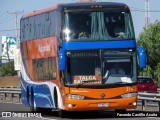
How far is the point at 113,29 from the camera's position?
23453 mm

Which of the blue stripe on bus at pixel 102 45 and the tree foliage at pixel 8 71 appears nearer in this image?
the blue stripe on bus at pixel 102 45

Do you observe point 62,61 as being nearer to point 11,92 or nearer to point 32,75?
point 32,75

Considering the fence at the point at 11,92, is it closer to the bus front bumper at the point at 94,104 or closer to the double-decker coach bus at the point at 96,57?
the double-decker coach bus at the point at 96,57

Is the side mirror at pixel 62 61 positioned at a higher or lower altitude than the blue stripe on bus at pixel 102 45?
lower

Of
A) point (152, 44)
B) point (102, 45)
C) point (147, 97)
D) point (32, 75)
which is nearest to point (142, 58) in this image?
point (102, 45)

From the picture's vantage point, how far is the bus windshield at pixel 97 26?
23234 millimetres

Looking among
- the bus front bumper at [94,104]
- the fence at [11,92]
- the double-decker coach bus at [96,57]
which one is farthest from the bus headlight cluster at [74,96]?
the fence at [11,92]

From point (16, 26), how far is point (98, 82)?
8874 cm

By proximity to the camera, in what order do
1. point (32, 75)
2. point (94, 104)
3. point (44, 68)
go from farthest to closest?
point (32, 75)
point (44, 68)
point (94, 104)

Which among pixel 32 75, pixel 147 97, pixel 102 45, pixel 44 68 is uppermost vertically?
pixel 102 45

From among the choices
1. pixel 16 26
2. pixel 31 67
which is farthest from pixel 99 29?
pixel 16 26

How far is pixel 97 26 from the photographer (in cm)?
2333

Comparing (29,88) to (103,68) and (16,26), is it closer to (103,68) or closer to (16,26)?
(103,68)

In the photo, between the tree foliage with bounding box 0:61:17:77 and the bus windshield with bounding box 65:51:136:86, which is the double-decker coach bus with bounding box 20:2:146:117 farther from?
the tree foliage with bounding box 0:61:17:77
